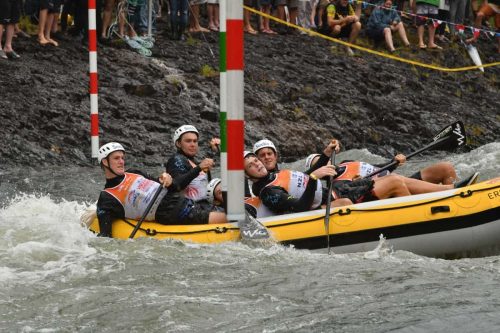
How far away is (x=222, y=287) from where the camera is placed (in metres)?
8.18

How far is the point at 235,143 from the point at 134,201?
132 centimetres

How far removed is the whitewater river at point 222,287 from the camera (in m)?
7.28

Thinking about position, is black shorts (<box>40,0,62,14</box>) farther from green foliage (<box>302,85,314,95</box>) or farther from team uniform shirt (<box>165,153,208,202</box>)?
team uniform shirt (<box>165,153,208,202</box>)

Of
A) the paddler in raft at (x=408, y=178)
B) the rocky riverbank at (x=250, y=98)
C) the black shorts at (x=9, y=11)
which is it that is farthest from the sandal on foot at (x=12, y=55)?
the paddler in raft at (x=408, y=178)

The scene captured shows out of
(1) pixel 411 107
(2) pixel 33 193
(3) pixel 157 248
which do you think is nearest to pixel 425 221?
(3) pixel 157 248

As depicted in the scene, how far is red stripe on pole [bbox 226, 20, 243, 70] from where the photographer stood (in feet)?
29.2

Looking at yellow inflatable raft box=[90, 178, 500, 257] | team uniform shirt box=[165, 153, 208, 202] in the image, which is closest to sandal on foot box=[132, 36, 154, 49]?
team uniform shirt box=[165, 153, 208, 202]

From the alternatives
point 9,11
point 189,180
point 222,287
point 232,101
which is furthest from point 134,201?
point 9,11

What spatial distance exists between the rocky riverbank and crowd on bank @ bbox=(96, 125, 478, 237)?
4641mm

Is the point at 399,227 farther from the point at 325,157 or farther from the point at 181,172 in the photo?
the point at 181,172

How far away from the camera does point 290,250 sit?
941 centimetres

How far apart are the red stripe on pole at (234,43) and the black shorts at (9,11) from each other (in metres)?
6.79

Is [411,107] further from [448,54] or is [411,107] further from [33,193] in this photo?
[33,193]

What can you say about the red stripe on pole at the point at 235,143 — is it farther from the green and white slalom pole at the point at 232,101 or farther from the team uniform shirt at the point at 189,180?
the team uniform shirt at the point at 189,180
